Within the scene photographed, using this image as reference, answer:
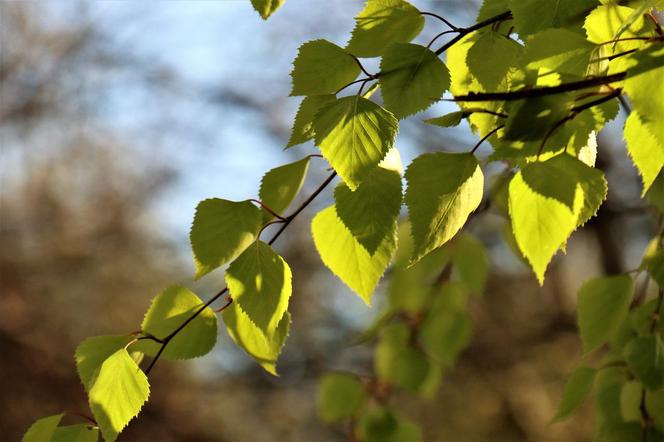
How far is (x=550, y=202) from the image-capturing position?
43 centimetres

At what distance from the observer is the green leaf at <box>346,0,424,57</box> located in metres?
0.48

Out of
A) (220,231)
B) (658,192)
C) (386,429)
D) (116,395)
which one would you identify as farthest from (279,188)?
(386,429)

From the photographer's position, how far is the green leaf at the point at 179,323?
1.73ft

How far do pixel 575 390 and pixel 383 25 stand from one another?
40cm

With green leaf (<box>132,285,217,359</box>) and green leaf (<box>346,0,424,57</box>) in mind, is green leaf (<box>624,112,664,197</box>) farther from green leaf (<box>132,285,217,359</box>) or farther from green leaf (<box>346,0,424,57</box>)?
green leaf (<box>132,285,217,359</box>)

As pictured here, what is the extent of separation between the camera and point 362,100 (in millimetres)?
441

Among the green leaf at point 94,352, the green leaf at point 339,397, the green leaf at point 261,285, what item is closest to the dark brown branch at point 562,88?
the green leaf at point 261,285

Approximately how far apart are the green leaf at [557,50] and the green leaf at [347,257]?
0.13m

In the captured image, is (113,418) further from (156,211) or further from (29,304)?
(156,211)

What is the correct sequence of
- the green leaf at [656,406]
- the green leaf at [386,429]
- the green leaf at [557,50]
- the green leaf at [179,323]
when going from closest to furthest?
the green leaf at [557,50], the green leaf at [179,323], the green leaf at [656,406], the green leaf at [386,429]

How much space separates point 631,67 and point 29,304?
2668 mm

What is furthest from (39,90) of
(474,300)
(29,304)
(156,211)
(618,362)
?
(618,362)

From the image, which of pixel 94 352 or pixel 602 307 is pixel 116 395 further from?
pixel 602 307

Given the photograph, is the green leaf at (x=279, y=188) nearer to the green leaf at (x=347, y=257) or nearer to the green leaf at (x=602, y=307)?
the green leaf at (x=347, y=257)
